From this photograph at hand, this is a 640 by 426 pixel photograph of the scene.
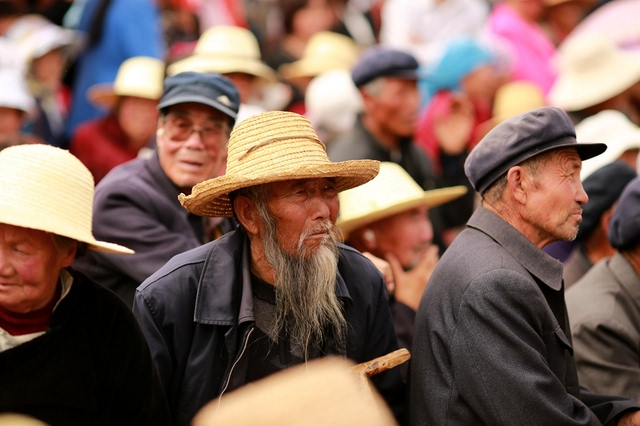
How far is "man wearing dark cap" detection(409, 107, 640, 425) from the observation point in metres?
3.76

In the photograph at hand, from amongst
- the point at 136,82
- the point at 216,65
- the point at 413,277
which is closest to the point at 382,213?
the point at 413,277

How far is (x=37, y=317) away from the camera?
364 cm

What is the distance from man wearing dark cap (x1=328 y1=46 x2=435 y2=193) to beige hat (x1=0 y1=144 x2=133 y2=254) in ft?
11.6

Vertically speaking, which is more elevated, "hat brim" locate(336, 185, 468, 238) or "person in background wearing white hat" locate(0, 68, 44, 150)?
"person in background wearing white hat" locate(0, 68, 44, 150)

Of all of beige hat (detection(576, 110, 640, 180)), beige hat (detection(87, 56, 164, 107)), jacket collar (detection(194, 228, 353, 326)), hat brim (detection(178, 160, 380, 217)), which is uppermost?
beige hat (detection(87, 56, 164, 107))

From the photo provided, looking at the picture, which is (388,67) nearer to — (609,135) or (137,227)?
(609,135)

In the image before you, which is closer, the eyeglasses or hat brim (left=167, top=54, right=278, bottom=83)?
the eyeglasses

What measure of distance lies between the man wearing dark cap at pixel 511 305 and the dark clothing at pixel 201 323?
1.35 feet

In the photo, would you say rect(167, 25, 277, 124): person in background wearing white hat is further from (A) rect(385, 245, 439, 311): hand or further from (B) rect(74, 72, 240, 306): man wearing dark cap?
(A) rect(385, 245, 439, 311): hand

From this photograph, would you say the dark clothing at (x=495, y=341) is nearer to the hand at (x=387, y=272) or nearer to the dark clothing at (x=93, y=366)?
the hand at (x=387, y=272)

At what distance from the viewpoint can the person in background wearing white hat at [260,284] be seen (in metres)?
3.89

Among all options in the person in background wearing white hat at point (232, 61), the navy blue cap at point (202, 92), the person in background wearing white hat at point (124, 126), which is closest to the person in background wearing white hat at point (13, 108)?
the person in background wearing white hat at point (124, 126)

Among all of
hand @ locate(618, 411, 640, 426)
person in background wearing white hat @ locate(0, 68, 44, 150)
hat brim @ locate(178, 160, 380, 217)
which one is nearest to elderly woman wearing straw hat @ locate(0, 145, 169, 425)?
hat brim @ locate(178, 160, 380, 217)

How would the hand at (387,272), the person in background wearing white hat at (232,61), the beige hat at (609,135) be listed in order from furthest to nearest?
1. the person in background wearing white hat at (232,61)
2. the beige hat at (609,135)
3. the hand at (387,272)
